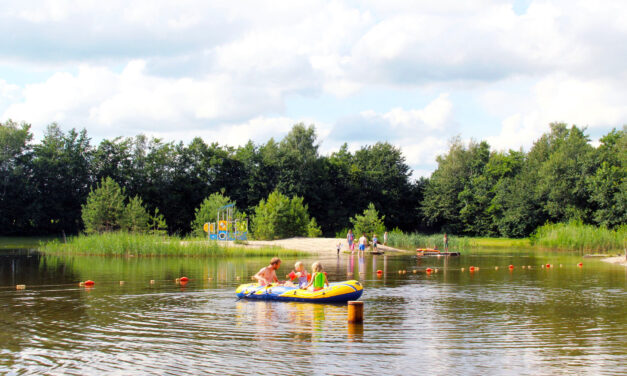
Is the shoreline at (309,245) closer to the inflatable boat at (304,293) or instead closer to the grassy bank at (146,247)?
the grassy bank at (146,247)

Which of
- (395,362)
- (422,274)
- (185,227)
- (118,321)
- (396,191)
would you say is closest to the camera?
(395,362)

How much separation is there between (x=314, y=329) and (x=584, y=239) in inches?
1601

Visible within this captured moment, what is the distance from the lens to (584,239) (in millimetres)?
49219

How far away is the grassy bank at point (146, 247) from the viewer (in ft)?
126

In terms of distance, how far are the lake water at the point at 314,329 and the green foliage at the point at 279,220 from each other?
2973 cm

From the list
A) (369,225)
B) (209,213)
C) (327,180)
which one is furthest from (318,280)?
(327,180)

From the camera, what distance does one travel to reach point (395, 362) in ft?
36.1

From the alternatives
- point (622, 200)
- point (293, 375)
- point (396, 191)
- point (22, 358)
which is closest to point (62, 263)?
point (22, 358)

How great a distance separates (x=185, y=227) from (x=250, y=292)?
5346cm

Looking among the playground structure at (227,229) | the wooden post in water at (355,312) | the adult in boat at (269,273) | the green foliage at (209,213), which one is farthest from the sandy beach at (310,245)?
the wooden post in water at (355,312)

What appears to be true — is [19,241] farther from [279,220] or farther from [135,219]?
[279,220]

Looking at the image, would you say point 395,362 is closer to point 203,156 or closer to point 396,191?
point 203,156

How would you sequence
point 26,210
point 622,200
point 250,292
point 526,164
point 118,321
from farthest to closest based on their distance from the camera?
point 526,164
point 26,210
point 622,200
point 250,292
point 118,321

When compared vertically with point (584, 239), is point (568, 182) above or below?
above
